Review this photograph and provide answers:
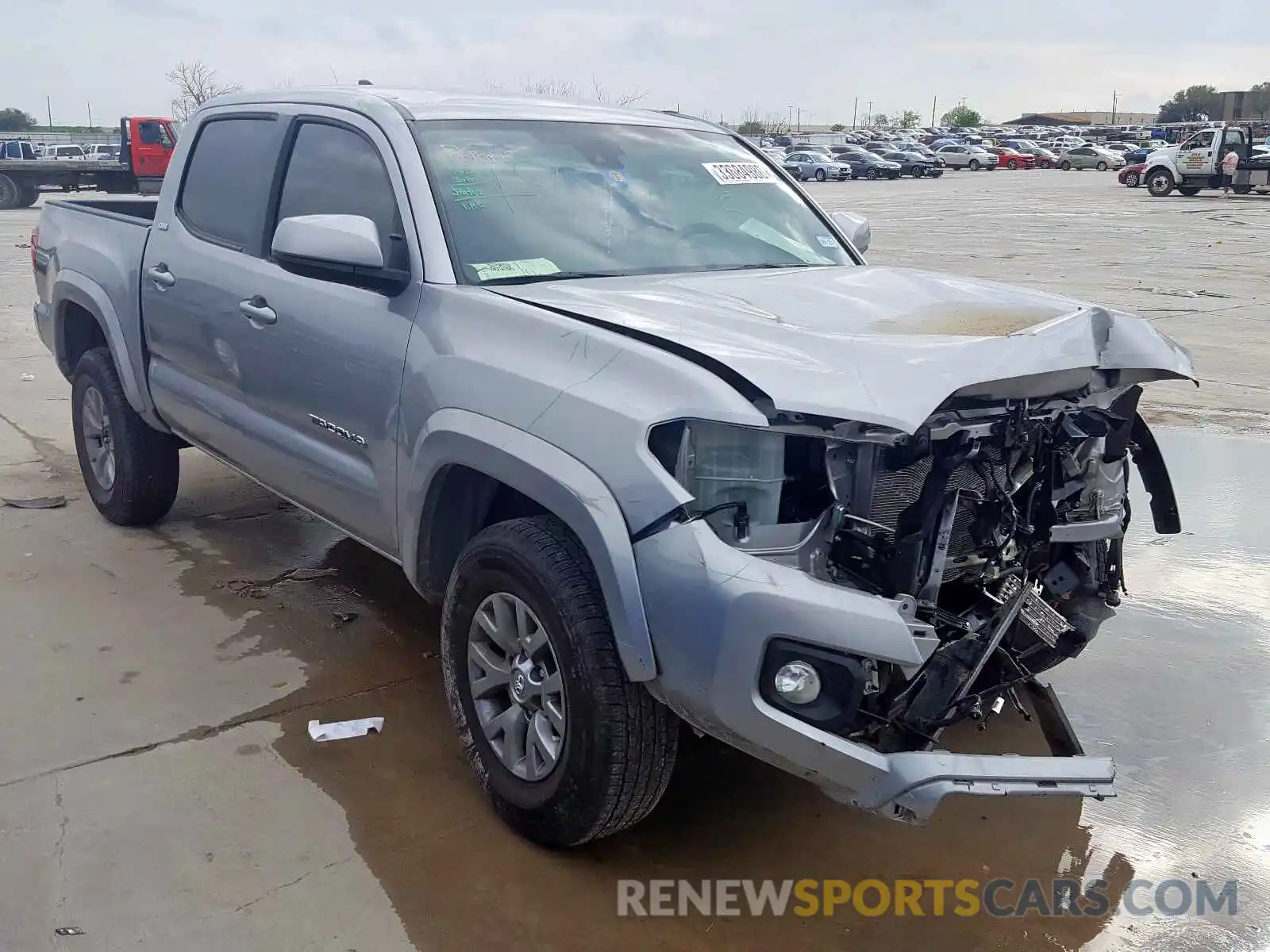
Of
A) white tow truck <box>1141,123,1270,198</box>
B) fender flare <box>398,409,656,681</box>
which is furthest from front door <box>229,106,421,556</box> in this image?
white tow truck <box>1141,123,1270,198</box>

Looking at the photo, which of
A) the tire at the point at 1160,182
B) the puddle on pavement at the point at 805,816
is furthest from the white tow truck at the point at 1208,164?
the puddle on pavement at the point at 805,816

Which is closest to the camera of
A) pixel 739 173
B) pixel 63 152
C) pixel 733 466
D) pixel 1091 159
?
pixel 733 466

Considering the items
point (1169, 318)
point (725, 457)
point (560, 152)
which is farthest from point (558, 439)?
point (1169, 318)

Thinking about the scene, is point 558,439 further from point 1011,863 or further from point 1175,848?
point 1175,848

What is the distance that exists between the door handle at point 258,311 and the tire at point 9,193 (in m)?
28.3

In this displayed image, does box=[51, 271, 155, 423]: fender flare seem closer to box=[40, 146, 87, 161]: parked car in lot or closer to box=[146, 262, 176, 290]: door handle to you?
box=[146, 262, 176, 290]: door handle

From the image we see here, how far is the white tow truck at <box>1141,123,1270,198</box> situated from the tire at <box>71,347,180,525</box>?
1419 inches

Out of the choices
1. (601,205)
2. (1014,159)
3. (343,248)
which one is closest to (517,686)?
(343,248)

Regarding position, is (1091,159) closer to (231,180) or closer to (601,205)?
(231,180)

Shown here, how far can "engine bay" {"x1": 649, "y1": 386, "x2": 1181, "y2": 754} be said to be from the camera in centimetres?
259

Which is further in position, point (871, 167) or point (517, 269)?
point (871, 167)

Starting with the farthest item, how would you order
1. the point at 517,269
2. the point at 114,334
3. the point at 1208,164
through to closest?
the point at 1208,164, the point at 114,334, the point at 517,269

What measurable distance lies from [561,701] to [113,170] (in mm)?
30119

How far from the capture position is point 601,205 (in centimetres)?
382
